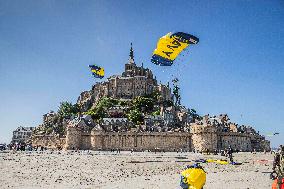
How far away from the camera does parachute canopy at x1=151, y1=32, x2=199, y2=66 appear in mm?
28281

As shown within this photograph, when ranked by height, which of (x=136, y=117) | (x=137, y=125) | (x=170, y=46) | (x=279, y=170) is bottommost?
(x=279, y=170)

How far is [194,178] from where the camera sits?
711cm

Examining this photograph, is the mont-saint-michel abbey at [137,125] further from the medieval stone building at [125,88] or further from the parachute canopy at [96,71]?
the parachute canopy at [96,71]

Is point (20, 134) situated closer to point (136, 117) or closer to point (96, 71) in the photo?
point (136, 117)

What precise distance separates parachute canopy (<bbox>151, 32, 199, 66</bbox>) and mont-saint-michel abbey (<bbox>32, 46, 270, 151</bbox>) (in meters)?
34.4

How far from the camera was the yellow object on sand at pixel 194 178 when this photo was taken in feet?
23.3

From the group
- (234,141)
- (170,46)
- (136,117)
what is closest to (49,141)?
(136,117)

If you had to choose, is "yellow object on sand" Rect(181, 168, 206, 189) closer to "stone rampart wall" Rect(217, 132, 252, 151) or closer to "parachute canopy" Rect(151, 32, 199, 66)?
"parachute canopy" Rect(151, 32, 199, 66)

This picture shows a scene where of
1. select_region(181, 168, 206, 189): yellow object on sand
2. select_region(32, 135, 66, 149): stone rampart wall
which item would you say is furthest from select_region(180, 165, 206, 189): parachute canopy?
select_region(32, 135, 66, 149): stone rampart wall

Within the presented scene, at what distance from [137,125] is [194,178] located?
239 feet

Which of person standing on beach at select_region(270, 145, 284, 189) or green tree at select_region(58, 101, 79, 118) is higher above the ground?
green tree at select_region(58, 101, 79, 118)

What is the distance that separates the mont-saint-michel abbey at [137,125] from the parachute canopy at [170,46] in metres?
34.4

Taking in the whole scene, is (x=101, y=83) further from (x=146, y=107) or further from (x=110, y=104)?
(x=146, y=107)

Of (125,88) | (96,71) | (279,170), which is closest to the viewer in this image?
(279,170)
